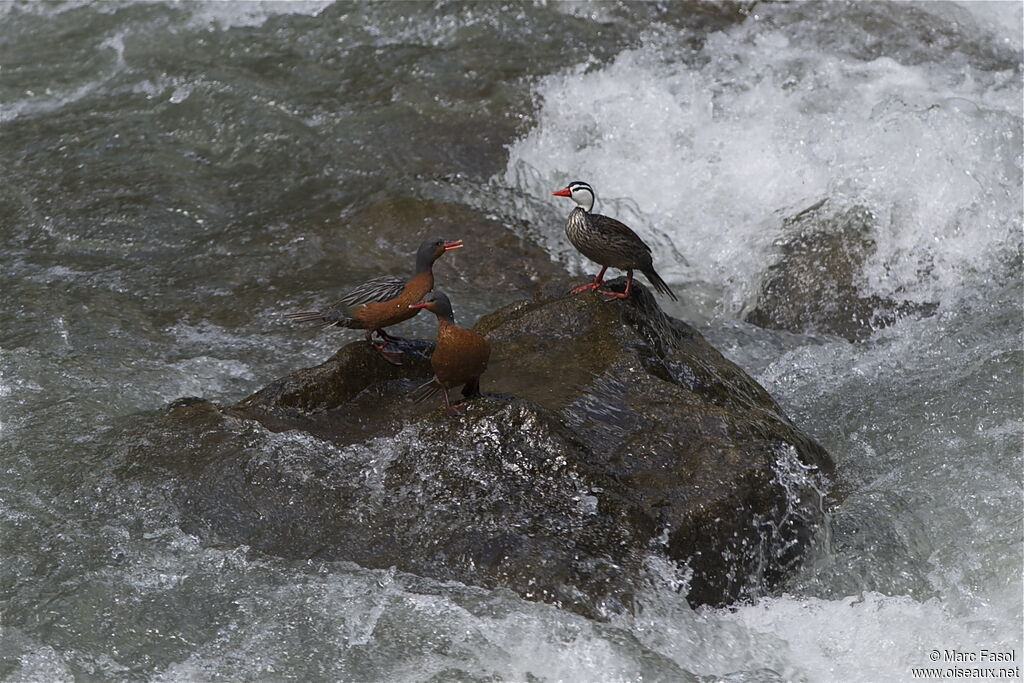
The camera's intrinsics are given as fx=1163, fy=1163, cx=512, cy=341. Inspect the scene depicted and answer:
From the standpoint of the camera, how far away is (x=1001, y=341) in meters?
6.28

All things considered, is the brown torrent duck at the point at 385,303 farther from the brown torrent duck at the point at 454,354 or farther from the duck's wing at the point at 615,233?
the duck's wing at the point at 615,233

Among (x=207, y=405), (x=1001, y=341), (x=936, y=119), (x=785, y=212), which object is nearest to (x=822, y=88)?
(x=936, y=119)

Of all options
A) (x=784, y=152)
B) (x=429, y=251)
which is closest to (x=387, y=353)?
(x=429, y=251)

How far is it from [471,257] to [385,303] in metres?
2.19

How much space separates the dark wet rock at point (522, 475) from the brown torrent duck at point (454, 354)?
104 millimetres

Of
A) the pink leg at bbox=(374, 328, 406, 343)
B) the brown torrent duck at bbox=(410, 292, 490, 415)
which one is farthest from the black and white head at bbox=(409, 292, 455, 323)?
the pink leg at bbox=(374, 328, 406, 343)

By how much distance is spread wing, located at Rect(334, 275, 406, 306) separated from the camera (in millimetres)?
5062

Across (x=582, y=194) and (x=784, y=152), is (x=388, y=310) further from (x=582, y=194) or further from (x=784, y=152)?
(x=784, y=152)

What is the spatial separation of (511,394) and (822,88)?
5109mm

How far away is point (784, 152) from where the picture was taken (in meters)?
8.01

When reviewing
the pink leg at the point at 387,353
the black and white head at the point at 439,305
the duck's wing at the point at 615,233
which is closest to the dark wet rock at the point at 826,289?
the duck's wing at the point at 615,233

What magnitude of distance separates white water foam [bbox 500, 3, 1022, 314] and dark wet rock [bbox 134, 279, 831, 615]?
252 cm

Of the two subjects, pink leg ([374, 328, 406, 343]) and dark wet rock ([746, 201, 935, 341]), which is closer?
pink leg ([374, 328, 406, 343])

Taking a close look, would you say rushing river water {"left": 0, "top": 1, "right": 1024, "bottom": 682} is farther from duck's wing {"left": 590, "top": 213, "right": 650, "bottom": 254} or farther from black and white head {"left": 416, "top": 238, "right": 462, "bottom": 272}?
duck's wing {"left": 590, "top": 213, "right": 650, "bottom": 254}
